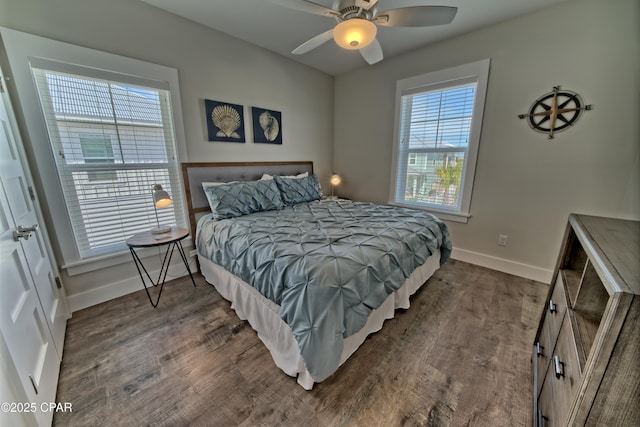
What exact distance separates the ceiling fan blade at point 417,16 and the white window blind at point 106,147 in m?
2.07

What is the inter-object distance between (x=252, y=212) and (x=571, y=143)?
123 inches

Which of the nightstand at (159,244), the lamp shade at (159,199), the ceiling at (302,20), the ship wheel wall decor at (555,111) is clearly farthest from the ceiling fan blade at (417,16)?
the nightstand at (159,244)

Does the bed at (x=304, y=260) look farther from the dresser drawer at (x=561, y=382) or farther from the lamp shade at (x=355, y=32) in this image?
the lamp shade at (x=355, y=32)

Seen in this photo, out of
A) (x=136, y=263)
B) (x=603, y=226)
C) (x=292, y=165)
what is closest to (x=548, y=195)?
(x=603, y=226)

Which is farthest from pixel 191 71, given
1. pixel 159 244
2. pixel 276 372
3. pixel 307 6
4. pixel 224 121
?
pixel 276 372

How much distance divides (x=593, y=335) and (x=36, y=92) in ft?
11.3

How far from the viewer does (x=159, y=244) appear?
197 centimetres

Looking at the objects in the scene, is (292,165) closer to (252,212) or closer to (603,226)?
(252,212)

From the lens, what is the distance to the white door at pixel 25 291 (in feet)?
3.33

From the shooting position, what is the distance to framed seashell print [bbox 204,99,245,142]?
2580 millimetres

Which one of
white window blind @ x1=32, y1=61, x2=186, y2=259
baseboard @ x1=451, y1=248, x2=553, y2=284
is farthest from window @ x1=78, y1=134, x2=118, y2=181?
baseboard @ x1=451, y1=248, x2=553, y2=284

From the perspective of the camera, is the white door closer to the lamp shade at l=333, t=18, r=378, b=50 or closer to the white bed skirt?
the white bed skirt

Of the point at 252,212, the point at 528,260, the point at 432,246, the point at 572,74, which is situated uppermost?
the point at 572,74

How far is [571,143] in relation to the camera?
2162mm
